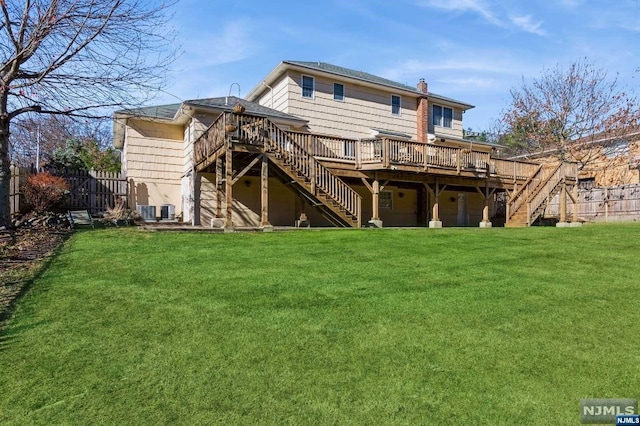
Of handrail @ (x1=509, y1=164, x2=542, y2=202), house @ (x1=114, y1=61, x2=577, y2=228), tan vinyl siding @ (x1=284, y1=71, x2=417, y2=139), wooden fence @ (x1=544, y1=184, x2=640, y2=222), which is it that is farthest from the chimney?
wooden fence @ (x1=544, y1=184, x2=640, y2=222)

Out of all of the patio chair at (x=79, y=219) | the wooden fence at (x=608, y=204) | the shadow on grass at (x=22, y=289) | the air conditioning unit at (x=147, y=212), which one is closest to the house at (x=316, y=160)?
the air conditioning unit at (x=147, y=212)

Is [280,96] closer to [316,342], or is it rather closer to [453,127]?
[453,127]

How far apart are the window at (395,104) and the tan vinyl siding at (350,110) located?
0.60ft

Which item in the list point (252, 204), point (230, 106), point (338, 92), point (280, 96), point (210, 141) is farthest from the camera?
point (338, 92)

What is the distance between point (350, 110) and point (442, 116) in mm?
6490

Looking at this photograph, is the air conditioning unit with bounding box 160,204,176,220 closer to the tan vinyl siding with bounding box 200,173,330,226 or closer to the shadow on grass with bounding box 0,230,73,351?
the tan vinyl siding with bounding box 200,173,330,226

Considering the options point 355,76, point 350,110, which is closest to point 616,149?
point 355,76

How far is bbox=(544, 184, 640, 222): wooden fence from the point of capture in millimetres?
21562

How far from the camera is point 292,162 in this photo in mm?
13594

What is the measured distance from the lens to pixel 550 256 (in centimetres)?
879

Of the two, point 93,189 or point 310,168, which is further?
point 93,189

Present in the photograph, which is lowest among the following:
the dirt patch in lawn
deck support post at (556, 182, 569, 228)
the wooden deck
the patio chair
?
the dirt patch in lawn

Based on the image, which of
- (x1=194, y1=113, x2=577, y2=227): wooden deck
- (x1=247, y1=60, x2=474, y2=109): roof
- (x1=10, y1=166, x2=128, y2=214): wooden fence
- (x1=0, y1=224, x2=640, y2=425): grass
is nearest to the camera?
(x1=0, y1=224, x2=640, y2=425): grass

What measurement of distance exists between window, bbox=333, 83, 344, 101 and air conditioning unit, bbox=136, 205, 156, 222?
974cm
